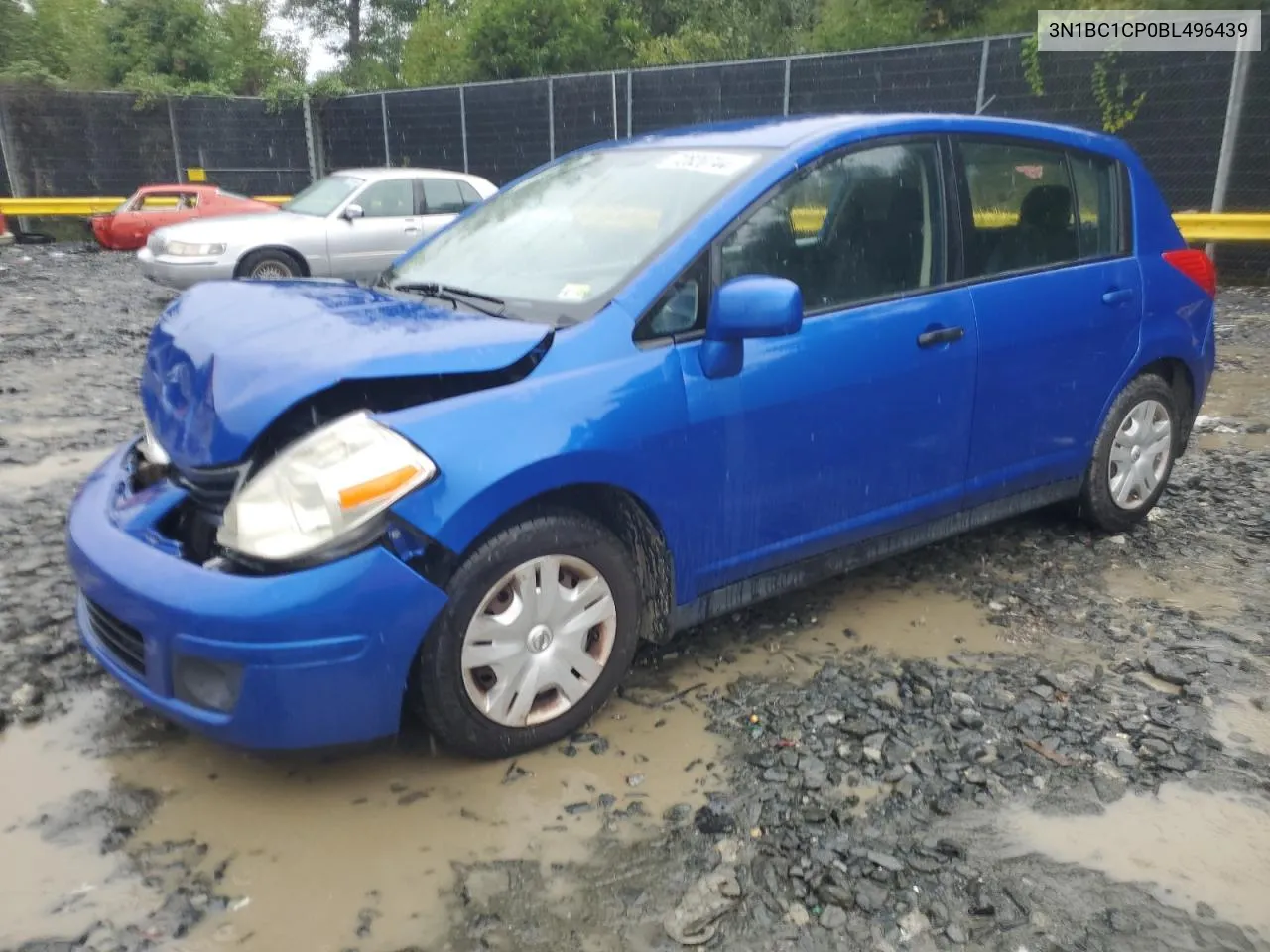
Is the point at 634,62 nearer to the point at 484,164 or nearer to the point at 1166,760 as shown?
the point at 484,164

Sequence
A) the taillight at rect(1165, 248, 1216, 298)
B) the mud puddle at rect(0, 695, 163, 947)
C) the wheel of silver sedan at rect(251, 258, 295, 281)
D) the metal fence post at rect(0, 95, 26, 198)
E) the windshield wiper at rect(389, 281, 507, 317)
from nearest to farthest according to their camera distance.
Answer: the mud puddle at rect(0, 695, 163, 947) < the windshield wiper at rect(389, 281, 507, 317) < the taillight at rect(1165, 248, 1216, 298) < the wheel of silver sedan at rect(251, 258, 295, 281) < the metal fence post at rect(0, 95, 26, 198)

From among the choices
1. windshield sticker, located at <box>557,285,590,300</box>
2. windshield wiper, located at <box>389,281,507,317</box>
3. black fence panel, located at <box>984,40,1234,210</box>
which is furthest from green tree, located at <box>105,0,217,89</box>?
windshield sticker, located at <box>557,285,590,300</box>

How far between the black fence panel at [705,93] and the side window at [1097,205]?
1070cm

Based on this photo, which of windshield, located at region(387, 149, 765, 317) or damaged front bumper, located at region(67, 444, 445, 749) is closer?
damaged front bumper, located at region(67, 444, 445, 749)

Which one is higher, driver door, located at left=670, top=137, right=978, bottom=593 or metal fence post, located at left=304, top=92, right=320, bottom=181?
metal fence post, located at left=304, top=92, right=320, bottom=181

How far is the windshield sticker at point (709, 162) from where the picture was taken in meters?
3.21

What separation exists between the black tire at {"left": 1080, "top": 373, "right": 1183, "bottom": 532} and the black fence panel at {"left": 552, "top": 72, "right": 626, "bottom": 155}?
42.8ft

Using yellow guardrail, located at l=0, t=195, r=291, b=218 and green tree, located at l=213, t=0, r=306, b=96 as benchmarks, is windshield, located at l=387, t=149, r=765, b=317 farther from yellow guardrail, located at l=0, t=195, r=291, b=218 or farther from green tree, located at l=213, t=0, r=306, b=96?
green tree, located at l=213, t=0, r=306, b=96

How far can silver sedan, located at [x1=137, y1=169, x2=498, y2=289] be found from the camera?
34.7ft

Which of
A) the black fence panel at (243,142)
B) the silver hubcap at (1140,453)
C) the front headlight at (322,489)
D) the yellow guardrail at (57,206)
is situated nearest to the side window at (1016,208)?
the silver hubcap at (1140,453)

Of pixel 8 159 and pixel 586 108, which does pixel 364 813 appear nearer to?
pixel 586 108

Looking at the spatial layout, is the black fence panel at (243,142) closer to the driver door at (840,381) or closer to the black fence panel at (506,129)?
the black fence panel at (506,129)

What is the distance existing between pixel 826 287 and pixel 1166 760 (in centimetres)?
168

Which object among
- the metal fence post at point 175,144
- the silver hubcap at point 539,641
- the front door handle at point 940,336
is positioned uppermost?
the metal fence post at point 175,144
